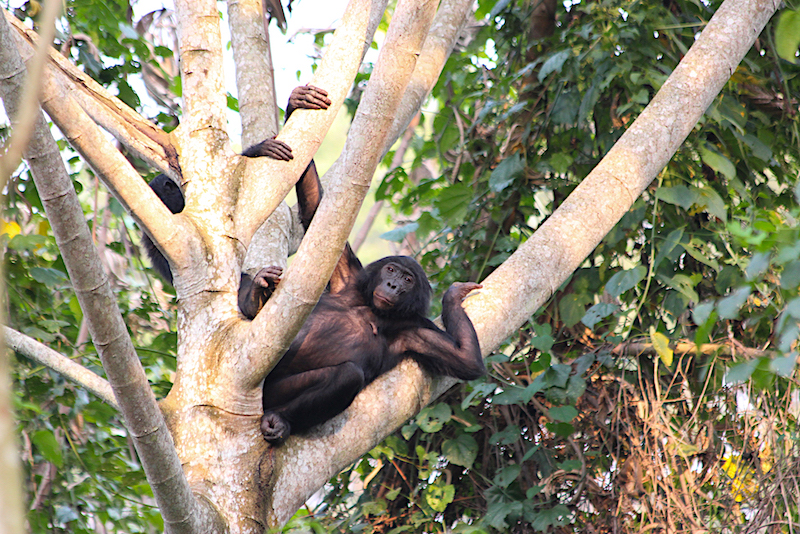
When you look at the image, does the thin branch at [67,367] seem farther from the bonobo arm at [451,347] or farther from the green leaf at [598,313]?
the green leaf at [598,313]

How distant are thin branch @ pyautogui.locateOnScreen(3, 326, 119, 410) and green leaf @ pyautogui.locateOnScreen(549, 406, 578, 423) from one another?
205 cm

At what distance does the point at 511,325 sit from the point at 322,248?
3.92ft

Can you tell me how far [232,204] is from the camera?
2.77 meters

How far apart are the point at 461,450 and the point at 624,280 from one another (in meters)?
1.37

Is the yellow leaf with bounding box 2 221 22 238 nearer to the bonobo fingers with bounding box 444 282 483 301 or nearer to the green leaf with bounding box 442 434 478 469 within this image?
the bonobo fingers with bounding box 444 282 483 301

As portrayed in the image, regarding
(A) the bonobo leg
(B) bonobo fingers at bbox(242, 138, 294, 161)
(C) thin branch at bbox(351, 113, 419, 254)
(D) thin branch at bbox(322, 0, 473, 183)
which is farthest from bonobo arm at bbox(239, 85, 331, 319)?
(C) thin branch at bbox(351, 113, 419, 254)

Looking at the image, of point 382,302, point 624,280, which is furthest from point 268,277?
point 624,280

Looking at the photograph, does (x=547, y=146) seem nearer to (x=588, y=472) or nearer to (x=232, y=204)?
(x=588, y=472)

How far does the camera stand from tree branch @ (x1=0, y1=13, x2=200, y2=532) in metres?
1.52

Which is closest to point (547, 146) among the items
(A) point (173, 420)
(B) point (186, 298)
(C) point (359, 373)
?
(C) point (359, 373)

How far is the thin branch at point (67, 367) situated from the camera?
7.34 ft

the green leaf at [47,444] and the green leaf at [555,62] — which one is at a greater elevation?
the green leaf at [555,62]

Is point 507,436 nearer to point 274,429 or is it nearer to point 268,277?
point 274,429

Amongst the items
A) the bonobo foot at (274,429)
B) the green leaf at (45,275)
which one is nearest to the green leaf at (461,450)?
the bonobo foot at (274,429)
